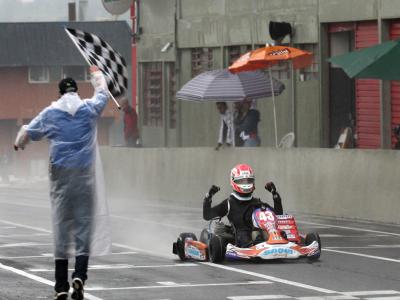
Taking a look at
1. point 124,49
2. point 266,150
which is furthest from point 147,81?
point 124,49

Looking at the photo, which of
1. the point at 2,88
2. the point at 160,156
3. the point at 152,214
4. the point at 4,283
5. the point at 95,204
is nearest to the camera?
the point at 95,204

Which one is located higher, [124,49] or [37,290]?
[124,49]

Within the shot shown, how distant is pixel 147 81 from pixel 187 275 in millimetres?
26185

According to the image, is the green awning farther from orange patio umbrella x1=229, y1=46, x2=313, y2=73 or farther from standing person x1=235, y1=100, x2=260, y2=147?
standing person x1=235, y1=100, x2=260, y2=147

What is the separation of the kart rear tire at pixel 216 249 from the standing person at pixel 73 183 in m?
3.41

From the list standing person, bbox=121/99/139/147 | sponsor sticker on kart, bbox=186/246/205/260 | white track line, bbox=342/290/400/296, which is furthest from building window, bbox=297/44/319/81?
white track line, bbox=342/290/400/296

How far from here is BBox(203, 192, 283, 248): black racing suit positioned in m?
16.1

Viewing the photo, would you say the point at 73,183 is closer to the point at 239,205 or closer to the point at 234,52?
the point at 239,205

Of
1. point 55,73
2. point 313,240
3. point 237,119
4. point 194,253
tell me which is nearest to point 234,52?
point 237,119

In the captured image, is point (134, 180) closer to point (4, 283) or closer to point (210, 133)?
point (210, 133)

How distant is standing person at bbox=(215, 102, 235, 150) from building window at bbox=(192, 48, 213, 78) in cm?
798

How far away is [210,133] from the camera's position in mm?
36062

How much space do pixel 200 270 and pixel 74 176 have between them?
3174 mm

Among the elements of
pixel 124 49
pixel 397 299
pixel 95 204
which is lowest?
pixel 397 299
